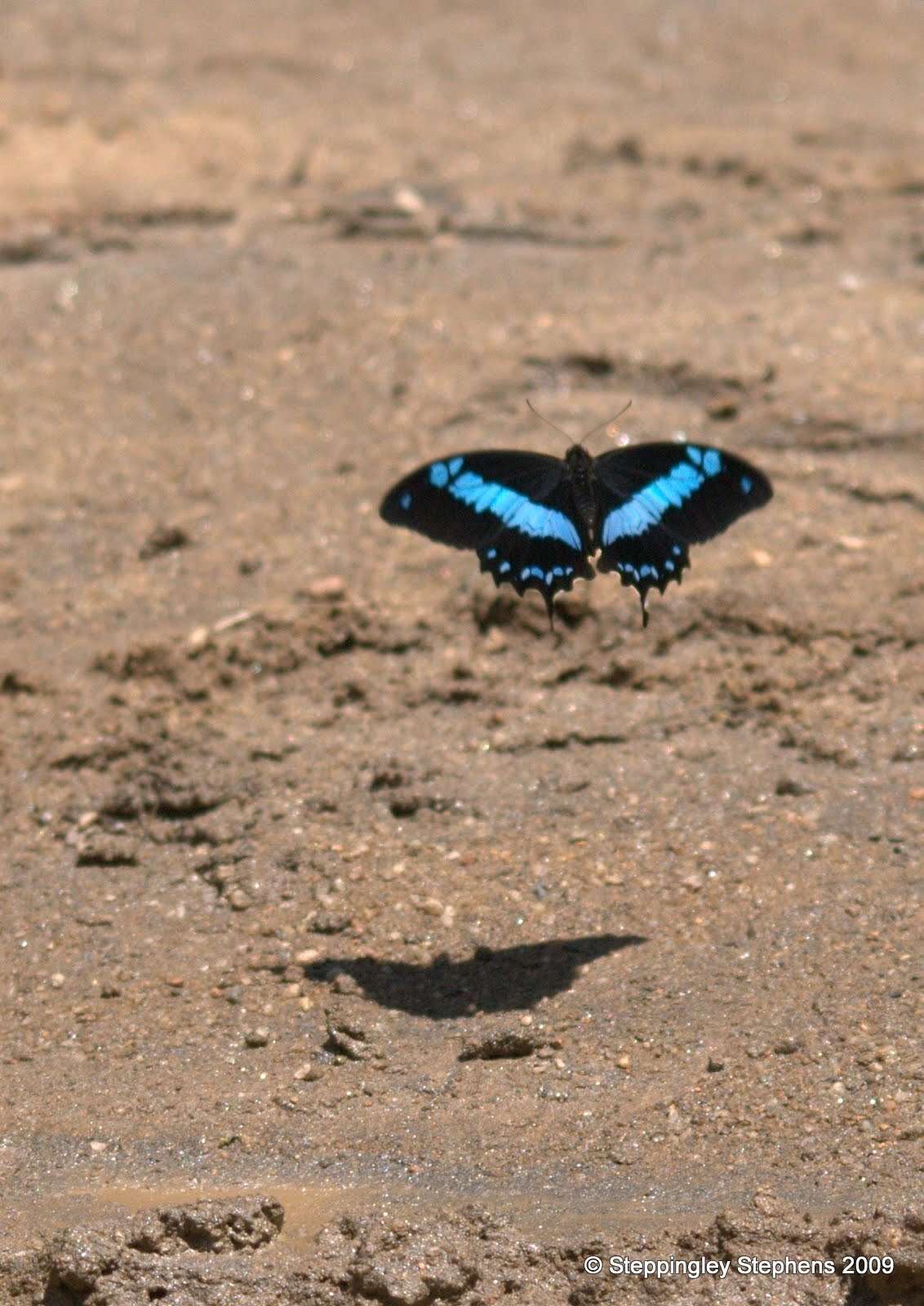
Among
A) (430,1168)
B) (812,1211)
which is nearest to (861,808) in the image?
(812,1211)

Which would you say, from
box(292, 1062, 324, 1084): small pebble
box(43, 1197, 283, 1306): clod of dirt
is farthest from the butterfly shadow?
box(43, 1197, 283, 1306): clod of dirt

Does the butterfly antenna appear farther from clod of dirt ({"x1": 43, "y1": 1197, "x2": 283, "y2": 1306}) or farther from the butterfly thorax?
clod of dirt ({"x1": 43, "y1": 1197, "x2": 283, "y2": 1306})

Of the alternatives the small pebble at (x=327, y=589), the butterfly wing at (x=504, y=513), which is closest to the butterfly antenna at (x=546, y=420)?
the small pebble at (x=327, y=589)

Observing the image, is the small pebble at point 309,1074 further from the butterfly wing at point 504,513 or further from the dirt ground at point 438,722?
the butterfly wing at point 504,513

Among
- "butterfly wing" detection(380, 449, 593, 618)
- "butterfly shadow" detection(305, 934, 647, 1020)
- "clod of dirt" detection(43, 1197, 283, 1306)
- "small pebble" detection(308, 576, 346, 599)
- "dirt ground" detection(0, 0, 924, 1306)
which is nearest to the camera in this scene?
"clod of dirt" detection(43, 1197, 283, 1306)

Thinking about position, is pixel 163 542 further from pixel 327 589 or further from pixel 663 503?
pixel 663 503

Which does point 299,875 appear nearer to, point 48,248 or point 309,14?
point 48,248

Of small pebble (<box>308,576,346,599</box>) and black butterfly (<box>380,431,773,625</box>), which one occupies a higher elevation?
black butterfly (<box>380,431,773,625</box>)
